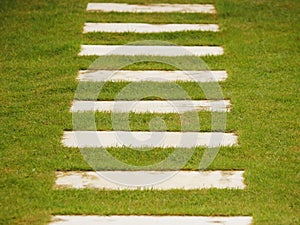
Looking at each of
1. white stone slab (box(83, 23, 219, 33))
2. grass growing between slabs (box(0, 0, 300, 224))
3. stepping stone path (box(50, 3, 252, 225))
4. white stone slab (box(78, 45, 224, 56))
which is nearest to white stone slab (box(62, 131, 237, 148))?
stepping stone path (box(50, 3, 252, 225))

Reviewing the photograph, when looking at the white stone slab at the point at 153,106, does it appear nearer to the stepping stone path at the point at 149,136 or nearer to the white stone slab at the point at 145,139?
the stepping stone path at the point at 149,136

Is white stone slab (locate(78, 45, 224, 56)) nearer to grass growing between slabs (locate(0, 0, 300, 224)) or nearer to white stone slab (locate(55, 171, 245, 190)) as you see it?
grass growing between slabs (locate(0, 0, 300, 224))

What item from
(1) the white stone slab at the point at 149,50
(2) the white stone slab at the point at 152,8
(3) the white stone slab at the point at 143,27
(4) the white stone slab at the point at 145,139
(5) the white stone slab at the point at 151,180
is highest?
(2) the white stone slab at the point at 152,8

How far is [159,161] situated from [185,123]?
693mm

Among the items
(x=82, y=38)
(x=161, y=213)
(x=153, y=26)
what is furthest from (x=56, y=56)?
(x=161, y=213)

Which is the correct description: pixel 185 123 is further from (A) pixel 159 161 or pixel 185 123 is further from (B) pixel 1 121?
(B) pixel 1 121

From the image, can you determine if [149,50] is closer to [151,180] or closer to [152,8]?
[152,8]

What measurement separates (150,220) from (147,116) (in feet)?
5.34

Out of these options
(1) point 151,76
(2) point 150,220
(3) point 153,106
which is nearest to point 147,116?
(3) point 153,106

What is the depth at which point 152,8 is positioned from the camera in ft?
29.1

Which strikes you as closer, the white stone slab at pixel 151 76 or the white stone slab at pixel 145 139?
the white stone slab at pixel 145 139

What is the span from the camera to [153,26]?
8.35 metres

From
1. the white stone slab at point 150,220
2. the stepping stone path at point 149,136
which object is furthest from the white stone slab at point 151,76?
the white stone slab at point 150,220

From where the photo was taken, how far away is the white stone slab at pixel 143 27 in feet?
27.1
